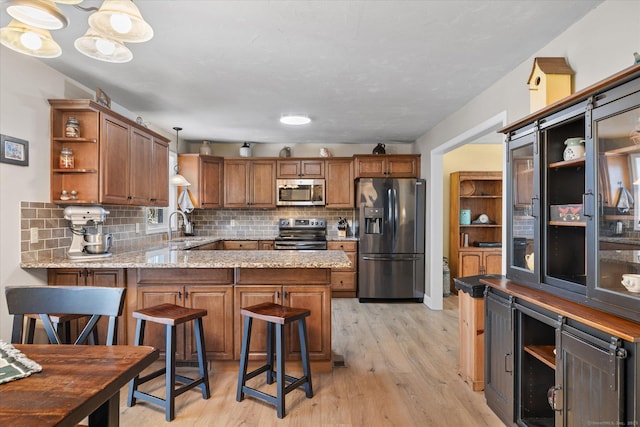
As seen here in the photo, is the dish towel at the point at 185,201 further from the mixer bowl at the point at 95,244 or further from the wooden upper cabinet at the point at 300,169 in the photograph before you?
the mixer bowl at the point at 95,244

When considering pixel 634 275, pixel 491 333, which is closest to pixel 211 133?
pixel 491 333

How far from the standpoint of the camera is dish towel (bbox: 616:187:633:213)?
1.42 m

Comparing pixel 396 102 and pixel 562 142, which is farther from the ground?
pixel 396 102

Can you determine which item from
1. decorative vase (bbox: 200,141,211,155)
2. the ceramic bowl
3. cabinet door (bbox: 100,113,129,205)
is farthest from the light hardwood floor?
decorative vase (bbox: 200,141,211,155)

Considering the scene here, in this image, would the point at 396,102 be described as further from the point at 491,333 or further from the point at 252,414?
the point at 252,414

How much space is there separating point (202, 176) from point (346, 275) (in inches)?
105

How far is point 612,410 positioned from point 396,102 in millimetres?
3040

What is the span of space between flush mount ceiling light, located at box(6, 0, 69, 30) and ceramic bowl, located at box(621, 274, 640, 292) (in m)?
2.45

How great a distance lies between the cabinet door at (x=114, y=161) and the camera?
298 centimetres

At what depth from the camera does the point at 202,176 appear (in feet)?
17.9

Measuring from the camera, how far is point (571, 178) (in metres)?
1.93

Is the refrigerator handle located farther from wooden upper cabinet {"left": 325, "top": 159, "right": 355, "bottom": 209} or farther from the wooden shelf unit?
the wooden shelf unit

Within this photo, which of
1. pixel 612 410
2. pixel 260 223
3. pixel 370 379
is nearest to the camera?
pixel 612 410

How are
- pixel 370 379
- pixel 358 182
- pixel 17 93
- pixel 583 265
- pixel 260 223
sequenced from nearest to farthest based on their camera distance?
1. pixel 583 265
2. pixel 17 93
3. pixel 370 379
4. pixel 358 182
5. pixel 260 223
